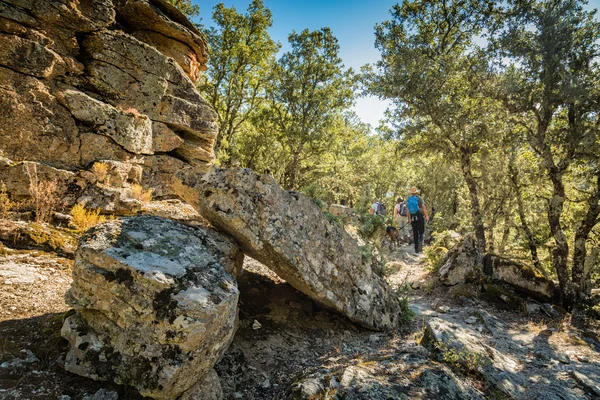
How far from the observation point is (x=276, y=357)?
15.5 feet

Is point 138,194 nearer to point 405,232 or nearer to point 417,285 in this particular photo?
point 417,285

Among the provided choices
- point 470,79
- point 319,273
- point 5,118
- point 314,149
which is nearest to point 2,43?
point 5,118

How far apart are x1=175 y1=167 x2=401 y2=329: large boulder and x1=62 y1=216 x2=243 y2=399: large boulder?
1.24 metres

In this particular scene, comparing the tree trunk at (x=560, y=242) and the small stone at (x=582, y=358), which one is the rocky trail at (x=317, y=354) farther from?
the tree trunk at (x=560, y=242)

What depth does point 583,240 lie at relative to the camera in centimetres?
891

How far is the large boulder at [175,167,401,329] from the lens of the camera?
16.0ft

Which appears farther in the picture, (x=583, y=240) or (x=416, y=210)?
(x=416, y=210)

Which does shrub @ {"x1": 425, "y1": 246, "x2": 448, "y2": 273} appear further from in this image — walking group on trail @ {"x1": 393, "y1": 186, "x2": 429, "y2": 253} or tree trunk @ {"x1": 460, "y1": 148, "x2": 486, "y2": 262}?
walking group on trail @ {"x1": 393, "y1": 186, "x2": 429, "y2": 253}

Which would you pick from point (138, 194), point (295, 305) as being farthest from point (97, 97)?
point (295, 305)

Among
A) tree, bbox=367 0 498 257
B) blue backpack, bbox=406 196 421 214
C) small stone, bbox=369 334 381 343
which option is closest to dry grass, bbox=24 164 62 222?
small stone, bbox=369 334 381 343

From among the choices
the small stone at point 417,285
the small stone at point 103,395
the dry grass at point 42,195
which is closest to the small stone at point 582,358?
the small stone at point 417,285

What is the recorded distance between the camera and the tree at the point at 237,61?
835 inches

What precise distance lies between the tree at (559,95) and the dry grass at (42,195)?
14293mm

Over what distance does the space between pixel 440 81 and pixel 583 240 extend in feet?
23.3
